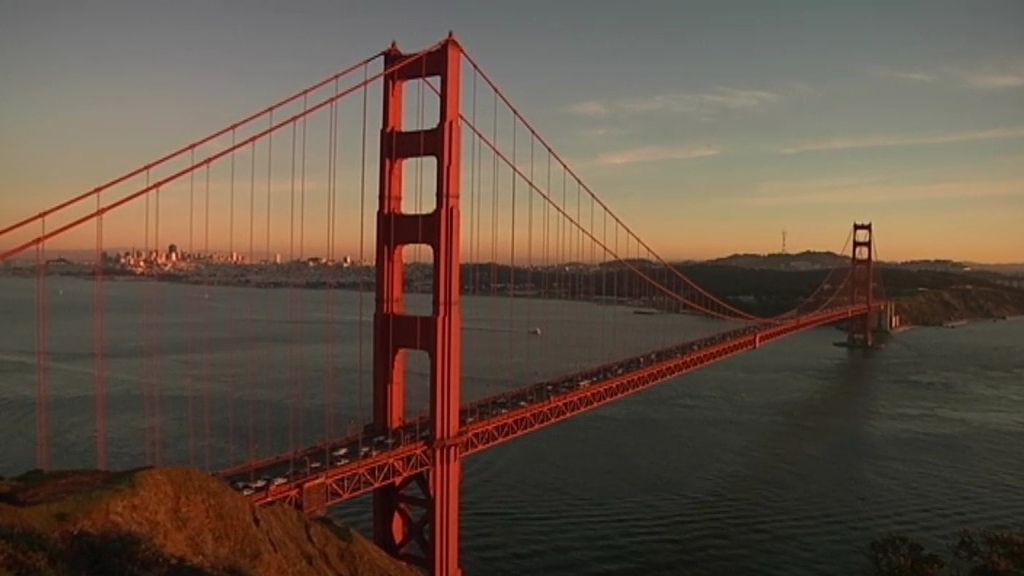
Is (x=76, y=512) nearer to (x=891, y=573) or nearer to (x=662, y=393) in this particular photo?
(x=891, y=573)

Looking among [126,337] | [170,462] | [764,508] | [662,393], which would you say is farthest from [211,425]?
[126,337]

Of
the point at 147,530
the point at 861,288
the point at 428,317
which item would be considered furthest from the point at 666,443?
the point at 861,288

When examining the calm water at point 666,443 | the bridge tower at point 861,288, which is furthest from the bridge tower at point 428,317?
the bridge tower at point 861,288

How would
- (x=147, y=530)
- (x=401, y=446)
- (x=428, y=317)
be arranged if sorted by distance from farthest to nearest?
(x=428, y=317) < (x=401, y=446) < (x=147, y=530)

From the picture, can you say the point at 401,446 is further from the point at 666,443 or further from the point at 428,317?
the point at 666,443

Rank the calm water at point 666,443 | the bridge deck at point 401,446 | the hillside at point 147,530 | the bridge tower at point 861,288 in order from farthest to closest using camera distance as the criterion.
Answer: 1. the bridge tower at point 861,288
2. the calm water at point 666,443
3. the bridge deck at point 401,446
4. the hillside at point 147,530

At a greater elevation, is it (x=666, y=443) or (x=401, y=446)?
(x=401, y=446)

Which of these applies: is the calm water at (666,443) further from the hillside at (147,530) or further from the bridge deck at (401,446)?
the hillside at (147,530)
